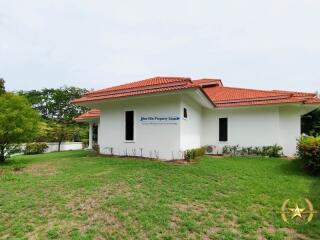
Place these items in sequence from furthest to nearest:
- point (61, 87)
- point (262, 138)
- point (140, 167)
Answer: point (61, 87) < point (262, 138) < point (140, 167)

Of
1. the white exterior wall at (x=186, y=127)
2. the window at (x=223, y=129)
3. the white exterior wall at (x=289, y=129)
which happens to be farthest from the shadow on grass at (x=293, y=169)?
the window at (x=223, y=129)

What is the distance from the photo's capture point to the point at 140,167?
9641 mm

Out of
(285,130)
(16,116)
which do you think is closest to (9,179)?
(16,116)

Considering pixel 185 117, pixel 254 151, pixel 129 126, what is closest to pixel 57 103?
pixel 129 126

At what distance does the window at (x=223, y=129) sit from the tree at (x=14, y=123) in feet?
34.6

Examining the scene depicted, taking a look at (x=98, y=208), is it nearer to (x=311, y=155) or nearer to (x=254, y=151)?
(x=311, y=155)

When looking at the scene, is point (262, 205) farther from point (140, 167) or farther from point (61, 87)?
point (61, 87)

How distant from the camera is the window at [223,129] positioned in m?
16.0

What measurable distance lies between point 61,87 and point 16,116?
2746 cm

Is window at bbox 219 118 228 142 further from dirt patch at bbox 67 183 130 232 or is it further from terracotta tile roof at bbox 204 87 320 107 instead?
dirt patch at bbox 67 183 130 232

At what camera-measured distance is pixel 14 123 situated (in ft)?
43.5

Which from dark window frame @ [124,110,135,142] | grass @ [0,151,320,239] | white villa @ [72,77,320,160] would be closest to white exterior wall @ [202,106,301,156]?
white villa @ [72,77,320,160]

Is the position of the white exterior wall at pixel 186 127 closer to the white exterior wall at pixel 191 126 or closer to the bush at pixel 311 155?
the white exterior wall at pixel 191 126

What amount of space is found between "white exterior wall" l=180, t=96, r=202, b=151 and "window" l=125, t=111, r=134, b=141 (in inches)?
103
